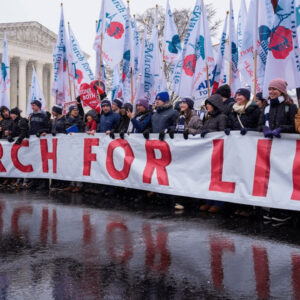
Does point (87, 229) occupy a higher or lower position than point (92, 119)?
lower

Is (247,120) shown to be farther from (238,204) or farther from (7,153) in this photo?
(7,153)

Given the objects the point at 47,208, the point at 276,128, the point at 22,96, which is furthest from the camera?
the point at 22,96

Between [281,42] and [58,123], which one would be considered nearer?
[281,42]

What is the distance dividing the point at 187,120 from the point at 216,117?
70 cm

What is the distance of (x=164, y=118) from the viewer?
8.57 meters

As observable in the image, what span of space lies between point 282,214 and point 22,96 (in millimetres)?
55725

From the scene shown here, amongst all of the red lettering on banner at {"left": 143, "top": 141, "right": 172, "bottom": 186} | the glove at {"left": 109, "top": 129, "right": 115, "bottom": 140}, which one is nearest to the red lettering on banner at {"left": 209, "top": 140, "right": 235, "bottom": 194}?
the red lettering on banner at {"left": 143, "top": 141, "right": 172, "bottom": 186}

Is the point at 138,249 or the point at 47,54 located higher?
the point at 47,54

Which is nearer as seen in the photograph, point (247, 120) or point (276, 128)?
point (276, 128)

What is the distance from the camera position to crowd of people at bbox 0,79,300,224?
6.66 metres

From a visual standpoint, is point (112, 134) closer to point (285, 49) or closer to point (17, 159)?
point (17, 159)

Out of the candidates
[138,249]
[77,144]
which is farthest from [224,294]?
[77,144]

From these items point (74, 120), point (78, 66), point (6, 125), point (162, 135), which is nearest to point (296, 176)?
point (162, 135)

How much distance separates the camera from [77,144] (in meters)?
10.2
